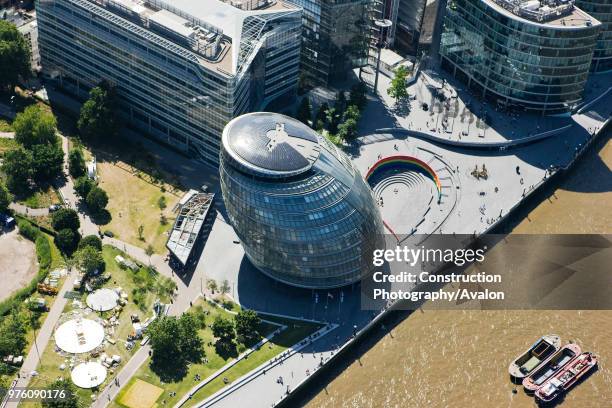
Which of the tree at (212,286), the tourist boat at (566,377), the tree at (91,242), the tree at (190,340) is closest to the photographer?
the tree at (190,340)

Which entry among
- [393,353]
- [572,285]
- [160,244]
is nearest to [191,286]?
[160,244]

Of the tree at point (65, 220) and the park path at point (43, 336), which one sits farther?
the tree at point (65, 220)

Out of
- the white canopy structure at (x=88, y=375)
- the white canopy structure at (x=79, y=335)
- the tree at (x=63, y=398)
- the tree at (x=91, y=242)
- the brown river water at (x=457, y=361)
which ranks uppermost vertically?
the tree at (x=91, y=242)

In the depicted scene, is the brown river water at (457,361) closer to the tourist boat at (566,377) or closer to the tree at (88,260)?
the tourist boat at (566,377)

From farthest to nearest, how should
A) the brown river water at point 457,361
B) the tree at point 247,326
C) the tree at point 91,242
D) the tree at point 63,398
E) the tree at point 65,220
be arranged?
the tree at point 65,220, the tree at point 91,242, the tree at point 247,326, the brown river water at point 457,361, the tree at point 63,398

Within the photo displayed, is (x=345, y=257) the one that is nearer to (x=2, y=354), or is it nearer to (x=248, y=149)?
(x=248, y=149)

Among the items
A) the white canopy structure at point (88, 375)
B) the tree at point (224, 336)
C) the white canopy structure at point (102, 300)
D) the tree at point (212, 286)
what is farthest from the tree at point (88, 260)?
the tree at point (224, 336)

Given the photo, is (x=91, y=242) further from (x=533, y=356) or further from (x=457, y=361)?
(x=533, y=356)
